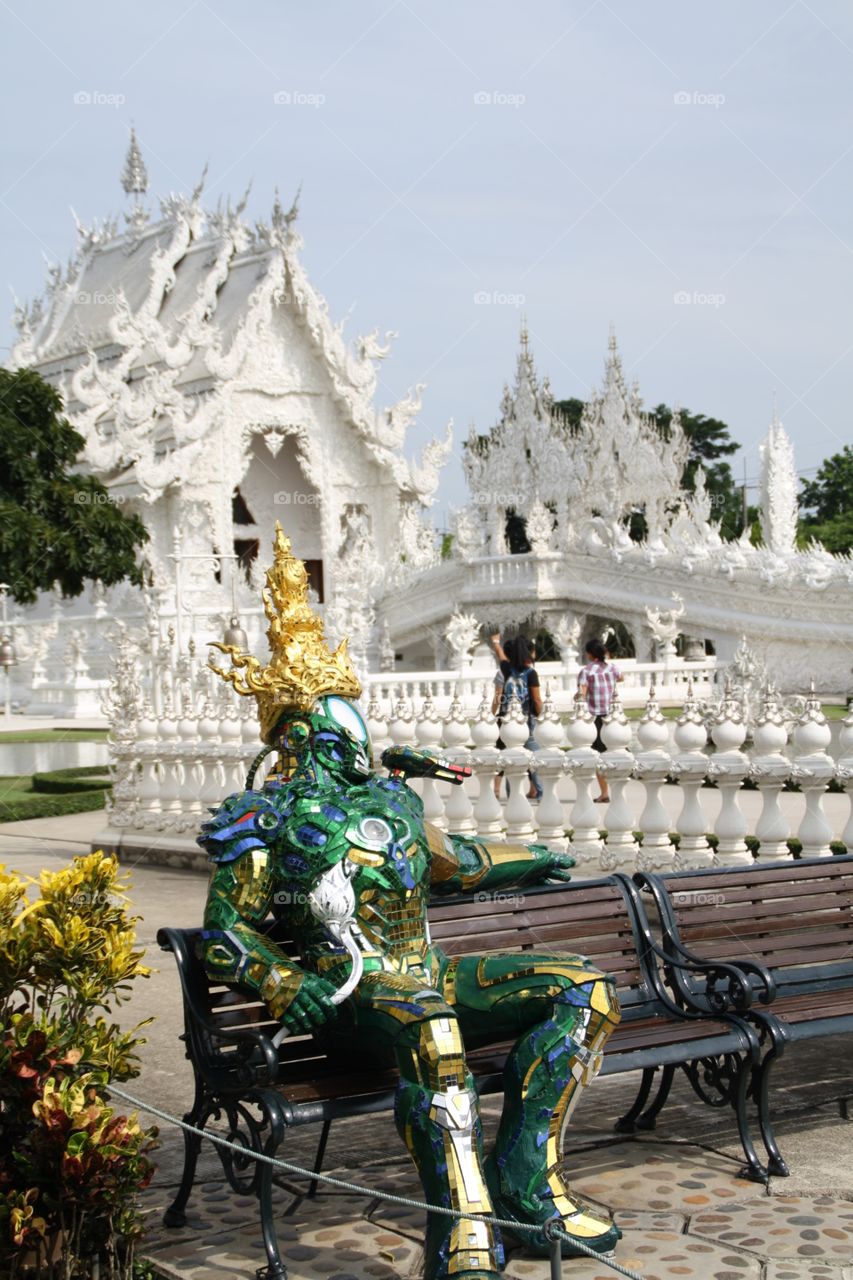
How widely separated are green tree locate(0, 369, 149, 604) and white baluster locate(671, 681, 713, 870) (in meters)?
8.11

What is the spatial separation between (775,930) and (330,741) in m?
1.70

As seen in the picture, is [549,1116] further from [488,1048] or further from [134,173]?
[134,173]

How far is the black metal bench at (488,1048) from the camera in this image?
3.77 m

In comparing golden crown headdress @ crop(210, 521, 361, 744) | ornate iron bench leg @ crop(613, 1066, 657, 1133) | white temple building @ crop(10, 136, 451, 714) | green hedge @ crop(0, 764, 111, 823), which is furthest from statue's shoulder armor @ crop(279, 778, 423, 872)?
white temple building @ crop(10, 136, 451, 714)

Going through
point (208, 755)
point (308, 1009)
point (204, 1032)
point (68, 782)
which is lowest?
point (204, 1032)

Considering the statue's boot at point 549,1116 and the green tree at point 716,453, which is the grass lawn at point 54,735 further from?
the green tree at point 716,453

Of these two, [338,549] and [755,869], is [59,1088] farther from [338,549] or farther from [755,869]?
[338,549]

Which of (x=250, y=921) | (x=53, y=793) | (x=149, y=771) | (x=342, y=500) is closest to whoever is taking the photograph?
(x=250, y=921)

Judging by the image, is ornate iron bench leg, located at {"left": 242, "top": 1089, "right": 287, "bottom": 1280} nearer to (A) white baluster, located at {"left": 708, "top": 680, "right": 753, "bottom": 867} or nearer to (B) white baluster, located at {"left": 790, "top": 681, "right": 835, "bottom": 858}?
(B) white baluster, located at {"left": 790, "top": 681, "right": 835, "bottom": 858}

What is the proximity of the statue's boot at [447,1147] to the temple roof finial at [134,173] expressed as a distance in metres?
42.8

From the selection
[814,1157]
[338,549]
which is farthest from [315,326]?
[814,1157]

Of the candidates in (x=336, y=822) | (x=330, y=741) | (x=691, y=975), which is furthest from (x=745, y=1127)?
(x=330, y=741)

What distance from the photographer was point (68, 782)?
50.4 feet

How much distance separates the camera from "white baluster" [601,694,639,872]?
7148 millimetres
